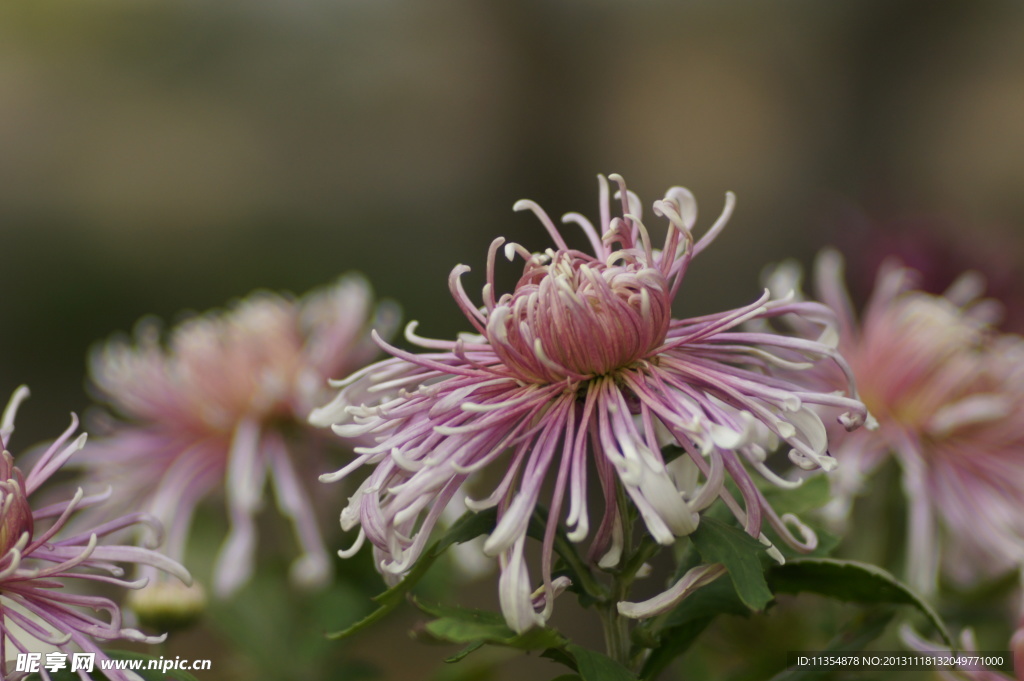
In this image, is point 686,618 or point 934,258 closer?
point 686,618

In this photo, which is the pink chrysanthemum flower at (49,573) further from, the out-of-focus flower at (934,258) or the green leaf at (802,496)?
the out-of-focus flower at (934,258)

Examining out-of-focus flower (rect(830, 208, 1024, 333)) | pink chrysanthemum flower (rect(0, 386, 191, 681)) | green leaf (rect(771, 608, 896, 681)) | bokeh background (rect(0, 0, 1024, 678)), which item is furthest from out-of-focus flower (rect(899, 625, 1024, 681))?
bokeh background (rect(0, 0, 1024, 678))

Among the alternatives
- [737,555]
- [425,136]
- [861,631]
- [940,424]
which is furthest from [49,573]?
[425,136]

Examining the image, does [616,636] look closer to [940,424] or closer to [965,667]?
[965,667]

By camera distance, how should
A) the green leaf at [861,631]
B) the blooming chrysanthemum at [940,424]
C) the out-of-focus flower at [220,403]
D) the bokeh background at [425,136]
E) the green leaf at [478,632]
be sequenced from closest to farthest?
the green leaf at [478,632] → the green leaf at [861,631] → the blooming chrysanthemum at [940,424] → the out-of-focus flower at [220,403] → the bokeh background at [425,136]

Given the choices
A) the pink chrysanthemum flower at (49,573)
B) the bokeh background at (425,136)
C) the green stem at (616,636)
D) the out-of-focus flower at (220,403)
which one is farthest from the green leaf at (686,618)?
the bokeh background at (425,136)

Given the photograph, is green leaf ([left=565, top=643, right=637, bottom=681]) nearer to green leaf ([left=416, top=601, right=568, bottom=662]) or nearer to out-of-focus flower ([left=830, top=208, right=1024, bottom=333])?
green leaf ([left=416, top=601, right=568, bottom=662])
